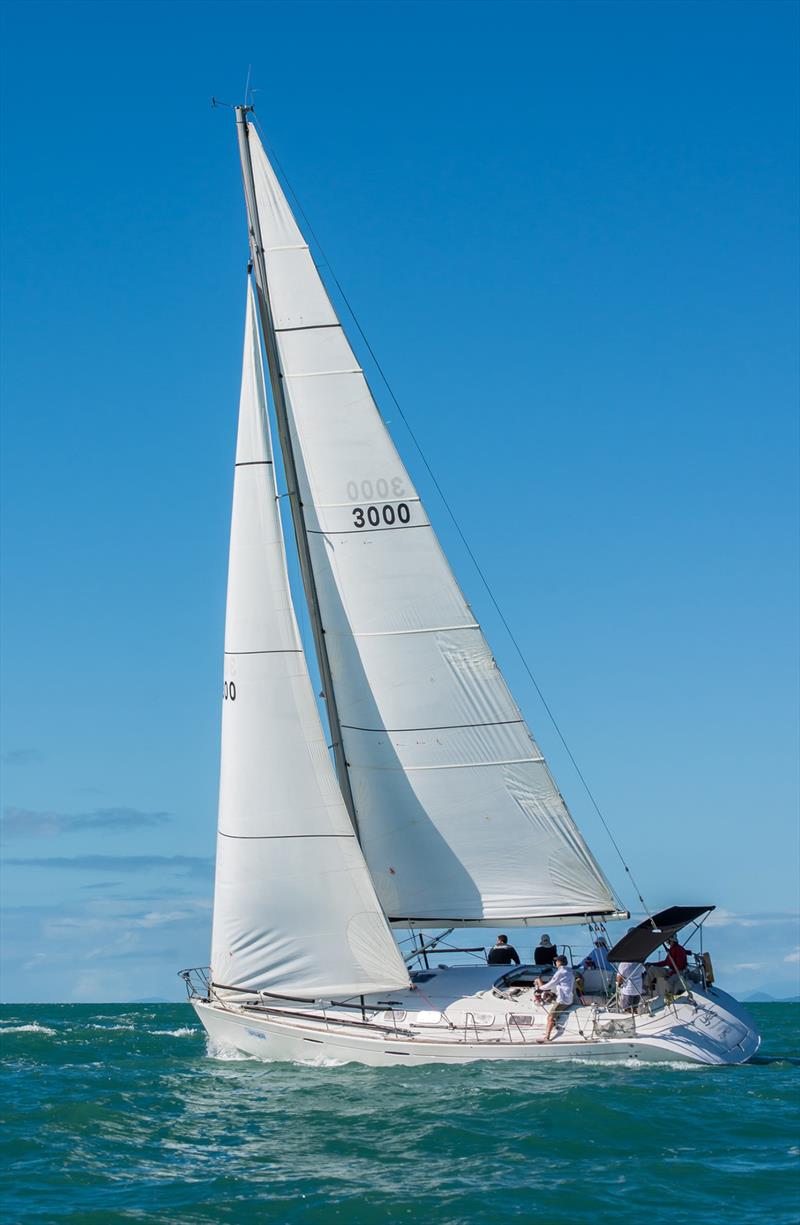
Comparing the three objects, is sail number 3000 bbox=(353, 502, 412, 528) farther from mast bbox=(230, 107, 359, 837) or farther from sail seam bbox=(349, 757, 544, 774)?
sail seam bbox=(349, 757, 544, 774)

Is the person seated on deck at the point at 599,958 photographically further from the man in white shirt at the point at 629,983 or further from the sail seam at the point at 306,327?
the sail seam at the point at 306,327

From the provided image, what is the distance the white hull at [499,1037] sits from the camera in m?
19.0

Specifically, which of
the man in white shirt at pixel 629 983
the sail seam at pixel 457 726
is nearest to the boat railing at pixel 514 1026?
the man in white shirt at pixel 629 983

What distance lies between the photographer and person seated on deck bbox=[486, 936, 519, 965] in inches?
910

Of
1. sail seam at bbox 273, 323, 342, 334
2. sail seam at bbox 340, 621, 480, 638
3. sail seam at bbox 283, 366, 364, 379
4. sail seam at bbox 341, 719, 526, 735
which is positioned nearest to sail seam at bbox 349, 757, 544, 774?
sail seam at bbox 341, 719, 526, 735

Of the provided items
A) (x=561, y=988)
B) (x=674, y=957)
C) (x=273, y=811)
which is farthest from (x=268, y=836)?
(x=674, y=957)

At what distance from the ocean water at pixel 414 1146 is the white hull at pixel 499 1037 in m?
0.26

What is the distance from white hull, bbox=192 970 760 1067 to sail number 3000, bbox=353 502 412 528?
810cm

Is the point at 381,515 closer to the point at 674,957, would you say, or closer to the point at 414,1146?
the point at 674,957

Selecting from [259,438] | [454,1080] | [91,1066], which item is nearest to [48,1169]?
[454,1080]

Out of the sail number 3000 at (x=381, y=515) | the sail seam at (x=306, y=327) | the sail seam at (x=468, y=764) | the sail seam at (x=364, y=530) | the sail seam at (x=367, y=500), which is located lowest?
the sail seam at (x=468, y=764)

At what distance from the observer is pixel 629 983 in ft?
65.6

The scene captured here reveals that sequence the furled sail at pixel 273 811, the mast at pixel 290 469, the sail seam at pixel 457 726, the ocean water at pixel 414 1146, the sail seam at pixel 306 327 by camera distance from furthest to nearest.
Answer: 1. the sail seam at pixel 306 327
2. the mast at pixel 290 469
3. the sail seam at pixel 457 726
4. the furled sail at pixel 273 811
5. the ocean water at pixel 414 1146

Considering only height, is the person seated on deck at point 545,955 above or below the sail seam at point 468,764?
below
